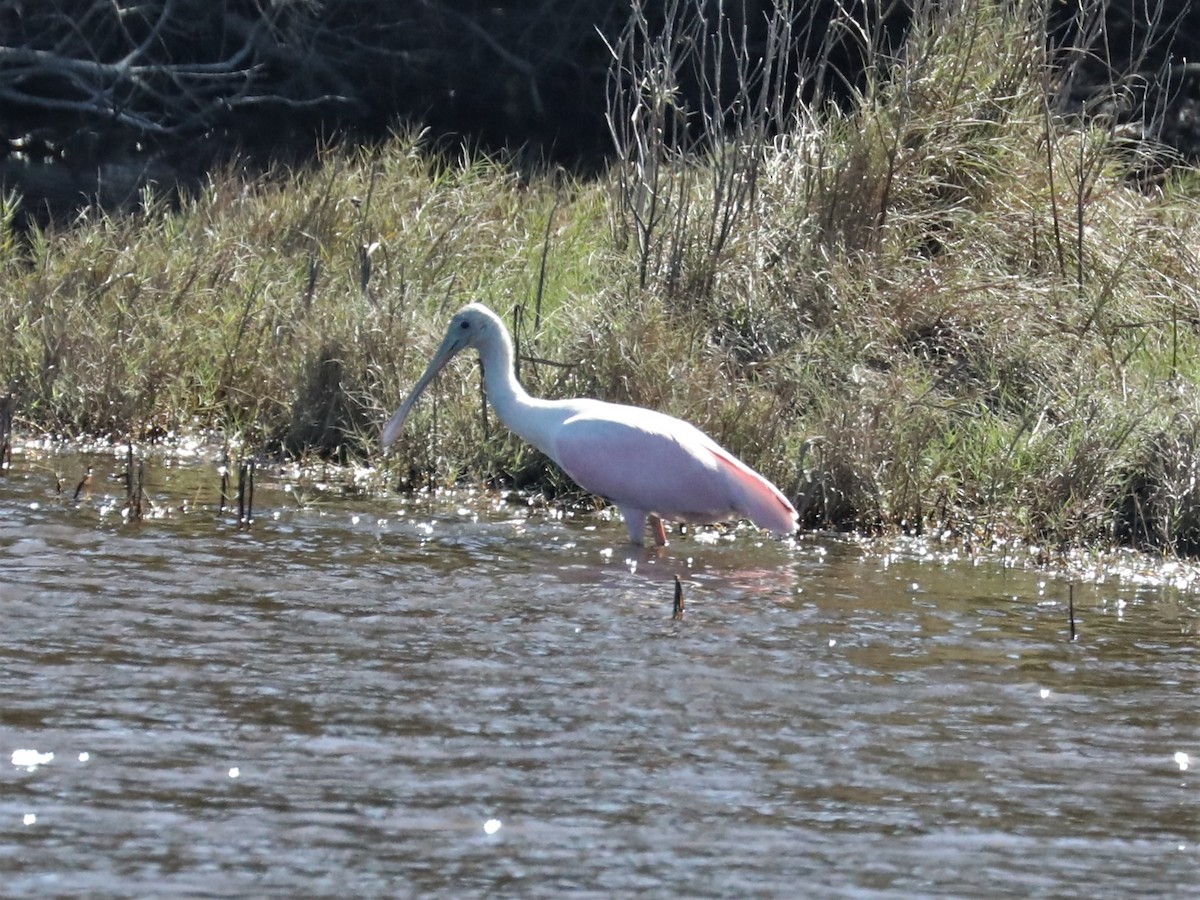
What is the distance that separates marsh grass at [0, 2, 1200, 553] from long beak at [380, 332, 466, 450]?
0.21m

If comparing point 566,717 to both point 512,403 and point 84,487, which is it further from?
point 84,487

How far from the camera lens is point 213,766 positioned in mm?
4840

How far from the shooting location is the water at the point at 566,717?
4.32 m

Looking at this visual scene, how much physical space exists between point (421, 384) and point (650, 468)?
1.38m

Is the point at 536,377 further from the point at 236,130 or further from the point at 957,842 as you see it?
the point at 236,130

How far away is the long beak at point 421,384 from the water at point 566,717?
0.86 metres

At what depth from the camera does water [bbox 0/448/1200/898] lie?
4324mm

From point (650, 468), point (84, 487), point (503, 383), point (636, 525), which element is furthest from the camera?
point (503, 383)

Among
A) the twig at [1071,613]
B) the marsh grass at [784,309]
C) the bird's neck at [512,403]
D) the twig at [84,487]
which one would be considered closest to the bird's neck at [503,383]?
the bird's neck at [512,403]

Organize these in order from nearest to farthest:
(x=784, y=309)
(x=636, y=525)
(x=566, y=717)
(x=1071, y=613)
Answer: (x=566, y=717) → (x=1071, y=613) → (x=636, y=525) → (x=784, y=309)

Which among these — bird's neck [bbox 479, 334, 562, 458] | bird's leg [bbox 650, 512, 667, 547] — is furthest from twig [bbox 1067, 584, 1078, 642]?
bird's neck [bbox 479, 334, 562, 458]

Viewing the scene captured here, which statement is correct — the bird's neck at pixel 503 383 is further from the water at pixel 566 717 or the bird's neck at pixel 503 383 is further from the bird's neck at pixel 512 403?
the water at pixel 566 717

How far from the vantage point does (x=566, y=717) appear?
5.36m

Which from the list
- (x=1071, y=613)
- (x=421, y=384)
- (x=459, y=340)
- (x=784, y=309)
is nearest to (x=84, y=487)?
(x=421, y=384)
